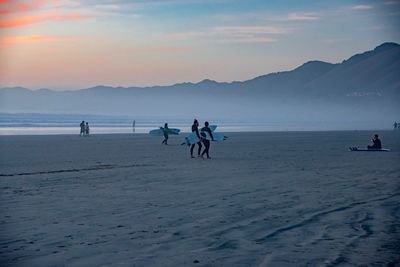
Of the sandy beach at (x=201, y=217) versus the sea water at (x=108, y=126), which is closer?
the sandy beach at (x=201, y=217)

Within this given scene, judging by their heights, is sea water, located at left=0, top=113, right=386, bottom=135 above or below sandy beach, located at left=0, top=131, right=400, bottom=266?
above

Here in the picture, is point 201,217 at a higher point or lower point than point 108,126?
lower

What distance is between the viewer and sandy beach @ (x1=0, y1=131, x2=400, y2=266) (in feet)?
22.7

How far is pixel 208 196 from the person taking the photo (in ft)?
38.8

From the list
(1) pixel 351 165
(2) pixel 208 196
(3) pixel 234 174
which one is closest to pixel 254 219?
(2) pixel 208 196

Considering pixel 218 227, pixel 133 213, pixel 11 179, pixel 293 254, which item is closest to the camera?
pixel 293 254

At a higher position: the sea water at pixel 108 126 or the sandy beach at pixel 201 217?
the sea water at pixel 108 126

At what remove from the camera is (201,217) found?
30.8 ft

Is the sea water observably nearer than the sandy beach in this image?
No

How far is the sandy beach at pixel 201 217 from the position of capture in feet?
22.7

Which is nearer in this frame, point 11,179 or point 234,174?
point 11,179

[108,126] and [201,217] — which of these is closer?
[201,217]

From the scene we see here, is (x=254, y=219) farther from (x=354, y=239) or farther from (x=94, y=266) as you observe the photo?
(x=94, y=266)

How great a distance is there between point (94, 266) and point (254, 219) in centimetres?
334
